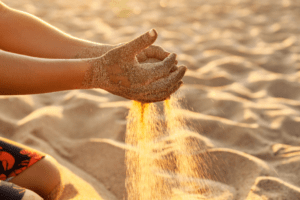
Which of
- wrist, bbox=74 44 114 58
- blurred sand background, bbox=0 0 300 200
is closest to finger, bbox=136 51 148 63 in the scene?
wrist, bbox=74 44 114 58

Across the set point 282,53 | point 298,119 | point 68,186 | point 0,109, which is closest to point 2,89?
point 68,186

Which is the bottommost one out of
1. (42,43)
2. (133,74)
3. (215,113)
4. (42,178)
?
(42,178)

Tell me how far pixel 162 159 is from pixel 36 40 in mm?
889

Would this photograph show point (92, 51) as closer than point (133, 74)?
No

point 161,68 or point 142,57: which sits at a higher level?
point 142,57

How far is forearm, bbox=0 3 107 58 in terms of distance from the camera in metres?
1.10

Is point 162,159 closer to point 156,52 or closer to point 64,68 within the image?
point 156,52

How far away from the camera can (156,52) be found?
1.15 metres

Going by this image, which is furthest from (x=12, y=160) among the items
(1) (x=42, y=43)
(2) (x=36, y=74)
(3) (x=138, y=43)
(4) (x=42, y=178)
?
(3) (x=138, y=43)

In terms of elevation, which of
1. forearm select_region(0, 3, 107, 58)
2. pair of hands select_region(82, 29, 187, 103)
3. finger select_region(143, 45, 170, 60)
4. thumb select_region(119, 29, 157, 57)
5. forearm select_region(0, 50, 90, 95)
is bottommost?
forearm select_region(0, 50, 90, 95)

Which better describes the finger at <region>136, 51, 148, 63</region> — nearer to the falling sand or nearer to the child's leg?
the falling sand

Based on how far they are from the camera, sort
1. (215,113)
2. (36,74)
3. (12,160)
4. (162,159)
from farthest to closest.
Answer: (215,113), (162,159), (12,160), (36,74)

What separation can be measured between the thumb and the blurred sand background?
29.2 inches

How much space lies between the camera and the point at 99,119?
1.73 metres
